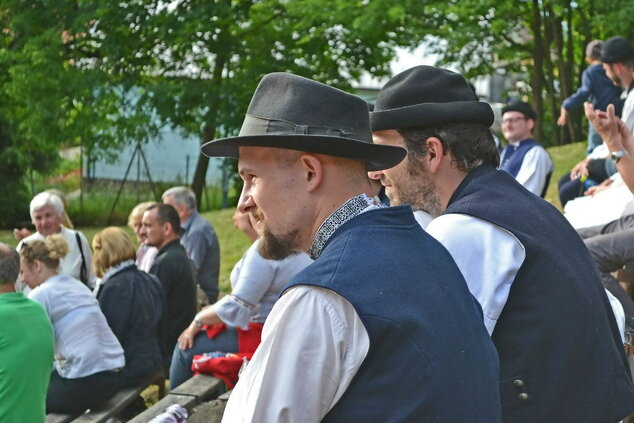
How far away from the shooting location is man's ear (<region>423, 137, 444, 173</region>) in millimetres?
2920

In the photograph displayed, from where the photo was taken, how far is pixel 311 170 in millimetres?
2090

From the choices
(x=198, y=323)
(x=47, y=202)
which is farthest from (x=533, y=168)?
(x=47, y=202)

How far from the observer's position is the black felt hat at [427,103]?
2922 millimetres

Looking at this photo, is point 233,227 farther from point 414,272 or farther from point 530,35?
point 414,272

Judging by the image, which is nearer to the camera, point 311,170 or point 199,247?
point 311,170

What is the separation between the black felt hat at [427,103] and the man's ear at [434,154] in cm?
5

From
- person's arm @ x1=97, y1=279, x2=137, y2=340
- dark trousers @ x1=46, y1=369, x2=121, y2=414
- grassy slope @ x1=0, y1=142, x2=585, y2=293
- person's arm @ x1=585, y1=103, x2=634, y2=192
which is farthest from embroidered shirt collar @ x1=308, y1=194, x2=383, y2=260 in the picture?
grassy slope @ x1=0, y1=142, x2=585, y2=293

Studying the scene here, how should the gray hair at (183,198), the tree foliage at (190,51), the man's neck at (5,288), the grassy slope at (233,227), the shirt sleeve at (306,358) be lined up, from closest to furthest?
the shirt sleeve at (306,358)
the man's neck at (5,288)
the gray hair at (183,198)
the grassy slope at (233,227)
the tree foliage at (190,51)

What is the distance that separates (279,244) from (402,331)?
1.31ft

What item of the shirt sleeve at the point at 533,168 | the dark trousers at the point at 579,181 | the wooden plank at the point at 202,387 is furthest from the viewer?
the shirt sleeve at the point at 533,168

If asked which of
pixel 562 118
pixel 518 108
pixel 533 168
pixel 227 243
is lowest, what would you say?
pixel 227 243

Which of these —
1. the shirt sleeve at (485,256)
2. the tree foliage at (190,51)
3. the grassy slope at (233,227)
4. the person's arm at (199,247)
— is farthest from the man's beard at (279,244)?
the tree foliage at (190,51)

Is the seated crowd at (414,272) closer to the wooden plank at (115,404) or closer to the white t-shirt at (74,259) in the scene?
the wooden plank at (115,404)

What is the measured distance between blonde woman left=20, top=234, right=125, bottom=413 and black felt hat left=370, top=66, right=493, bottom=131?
12.2 ft
